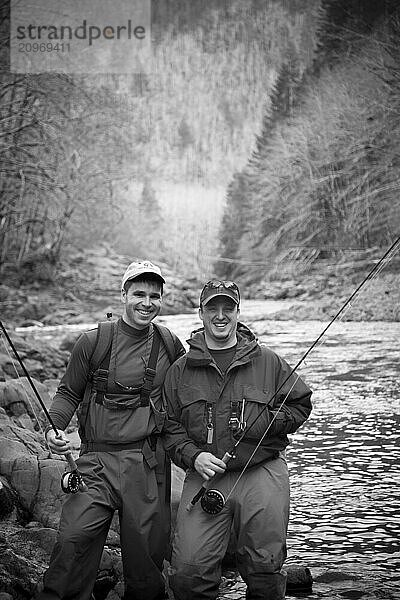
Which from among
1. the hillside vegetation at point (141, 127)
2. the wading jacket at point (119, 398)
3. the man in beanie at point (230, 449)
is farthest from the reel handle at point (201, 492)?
the hillside vegetation at point (141, 127)

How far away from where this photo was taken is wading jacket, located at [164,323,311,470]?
220 cm

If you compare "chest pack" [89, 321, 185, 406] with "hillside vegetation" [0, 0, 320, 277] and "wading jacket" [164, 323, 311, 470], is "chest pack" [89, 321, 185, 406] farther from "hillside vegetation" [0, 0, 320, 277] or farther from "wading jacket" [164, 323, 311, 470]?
"hillside vegetation" [0, 0, 320, 277]

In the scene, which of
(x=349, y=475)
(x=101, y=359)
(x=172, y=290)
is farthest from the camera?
(x=172, y=290)


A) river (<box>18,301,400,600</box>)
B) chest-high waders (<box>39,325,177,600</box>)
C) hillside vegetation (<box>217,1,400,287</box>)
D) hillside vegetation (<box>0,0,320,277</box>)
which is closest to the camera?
chest-high waders (<box>39,325,177,600</box>)

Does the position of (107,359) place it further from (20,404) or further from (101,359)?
(20,404)

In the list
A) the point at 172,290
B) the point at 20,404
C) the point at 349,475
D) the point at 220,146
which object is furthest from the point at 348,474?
the point at 220,146

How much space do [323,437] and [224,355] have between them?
11.0ft

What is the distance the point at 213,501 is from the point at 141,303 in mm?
649

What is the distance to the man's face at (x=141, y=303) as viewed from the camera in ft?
7.75

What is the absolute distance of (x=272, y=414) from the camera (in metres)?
2.23

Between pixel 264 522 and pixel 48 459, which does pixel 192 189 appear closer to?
pixel 48 459

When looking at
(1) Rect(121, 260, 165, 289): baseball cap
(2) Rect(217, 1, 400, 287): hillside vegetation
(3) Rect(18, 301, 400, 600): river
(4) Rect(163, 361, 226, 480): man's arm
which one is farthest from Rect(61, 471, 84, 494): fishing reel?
(2) Rect(217, 1, 400, 287): hillside vegetation

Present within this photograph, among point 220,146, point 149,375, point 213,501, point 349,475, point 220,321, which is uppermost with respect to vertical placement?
point 220,146

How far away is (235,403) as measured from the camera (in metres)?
2.21
